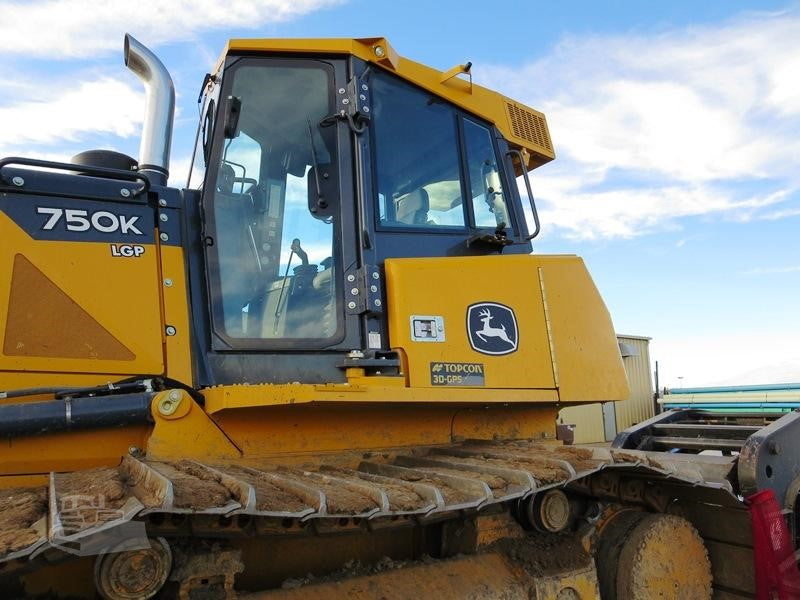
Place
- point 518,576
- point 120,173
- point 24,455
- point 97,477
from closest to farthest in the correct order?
1. point 97,477
2. point 24,455
3. point 518,576
4. point 120,173

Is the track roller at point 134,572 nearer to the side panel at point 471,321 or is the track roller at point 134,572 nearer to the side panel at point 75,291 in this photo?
the side panel at point 75,291

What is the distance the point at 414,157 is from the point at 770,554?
274 cm

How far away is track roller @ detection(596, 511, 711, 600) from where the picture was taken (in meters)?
3.24

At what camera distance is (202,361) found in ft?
10.4

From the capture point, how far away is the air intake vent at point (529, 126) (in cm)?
452

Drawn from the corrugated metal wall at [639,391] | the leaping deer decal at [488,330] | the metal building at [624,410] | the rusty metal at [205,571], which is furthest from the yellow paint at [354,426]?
the corrugated metal wall at [639,391]

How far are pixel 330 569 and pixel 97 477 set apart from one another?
996 mm

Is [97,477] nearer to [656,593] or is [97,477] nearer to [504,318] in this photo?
[504,318]

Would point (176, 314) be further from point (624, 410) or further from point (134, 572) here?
point (624, 410)

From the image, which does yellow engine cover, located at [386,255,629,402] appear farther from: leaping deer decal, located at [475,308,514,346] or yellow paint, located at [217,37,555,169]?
yellow paint, located at [217,37,555,169]

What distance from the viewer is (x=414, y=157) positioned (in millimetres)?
3850

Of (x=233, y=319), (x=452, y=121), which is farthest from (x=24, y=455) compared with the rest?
(x=452, y=121)

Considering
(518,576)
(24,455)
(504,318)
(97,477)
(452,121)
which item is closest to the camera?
(97,477)

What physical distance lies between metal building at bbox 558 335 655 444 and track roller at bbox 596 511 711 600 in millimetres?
16398
